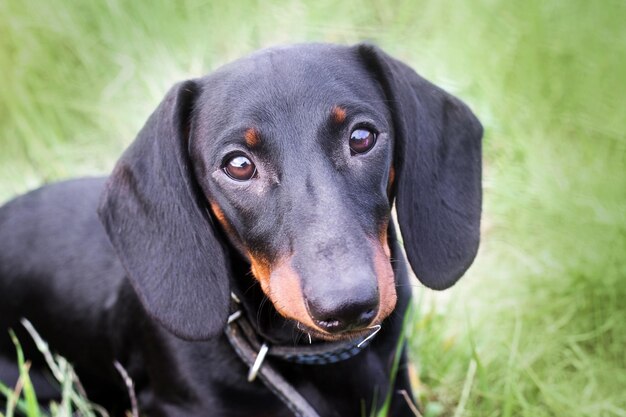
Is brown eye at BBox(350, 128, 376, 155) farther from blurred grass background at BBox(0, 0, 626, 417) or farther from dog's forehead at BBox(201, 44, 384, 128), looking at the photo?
blurred grass background at BBox(0, 0, 626, 417)

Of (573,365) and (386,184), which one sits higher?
(386,184)

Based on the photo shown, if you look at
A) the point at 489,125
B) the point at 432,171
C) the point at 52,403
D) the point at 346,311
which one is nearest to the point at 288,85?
the point at 432,171

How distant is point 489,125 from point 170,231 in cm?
265

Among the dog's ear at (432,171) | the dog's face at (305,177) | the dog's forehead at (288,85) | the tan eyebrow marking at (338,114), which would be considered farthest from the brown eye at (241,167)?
the dog's ear at (432,171)

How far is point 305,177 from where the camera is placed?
2277 mm

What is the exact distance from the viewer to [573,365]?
342cm

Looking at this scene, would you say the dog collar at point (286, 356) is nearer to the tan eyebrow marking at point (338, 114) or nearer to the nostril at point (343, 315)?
the nostril at point (343, 315)

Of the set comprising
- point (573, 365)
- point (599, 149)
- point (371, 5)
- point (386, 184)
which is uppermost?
point (386, 184)

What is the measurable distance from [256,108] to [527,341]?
177cm

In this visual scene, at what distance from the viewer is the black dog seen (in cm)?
224

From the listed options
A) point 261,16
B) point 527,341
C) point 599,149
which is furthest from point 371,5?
point 527,341

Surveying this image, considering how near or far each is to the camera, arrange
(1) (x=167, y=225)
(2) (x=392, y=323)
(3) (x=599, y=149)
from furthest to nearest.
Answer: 1. (3) (x=599, y=149)
2. (2) (x=392, y=323)
3. (1) (x=167, y=225)

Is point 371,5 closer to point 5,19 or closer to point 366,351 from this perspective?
point 5,19

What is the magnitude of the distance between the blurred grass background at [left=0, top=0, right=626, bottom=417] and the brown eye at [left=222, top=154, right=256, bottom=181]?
104 cm
